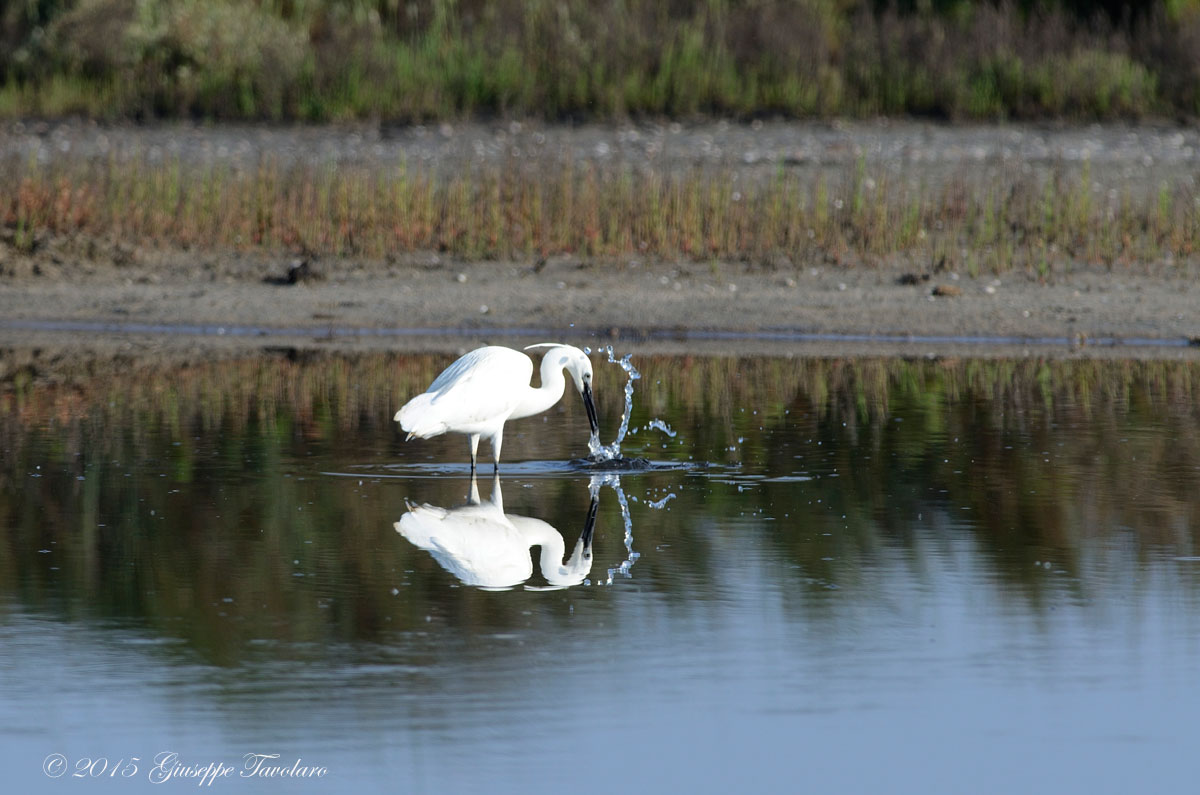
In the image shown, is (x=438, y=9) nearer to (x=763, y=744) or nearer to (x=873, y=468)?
(x=873, y=468)

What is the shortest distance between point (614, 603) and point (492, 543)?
43.8 inches

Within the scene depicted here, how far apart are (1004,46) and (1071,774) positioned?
68.7ft

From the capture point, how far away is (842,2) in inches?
1101

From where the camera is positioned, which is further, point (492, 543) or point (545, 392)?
point (545, 392)

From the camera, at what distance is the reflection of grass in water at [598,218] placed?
1884cm

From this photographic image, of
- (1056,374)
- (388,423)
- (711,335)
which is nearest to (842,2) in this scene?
(711,335)

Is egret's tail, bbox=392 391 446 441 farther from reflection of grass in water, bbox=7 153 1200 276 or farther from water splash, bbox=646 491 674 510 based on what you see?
reflection of grass in water, bbox=7 153 1200 276

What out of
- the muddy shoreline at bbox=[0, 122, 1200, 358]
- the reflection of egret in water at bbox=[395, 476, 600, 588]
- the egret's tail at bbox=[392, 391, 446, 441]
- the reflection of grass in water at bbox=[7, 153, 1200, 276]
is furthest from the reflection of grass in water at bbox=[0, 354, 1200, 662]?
the reflection of grass in water at bbox=[7, 153, 1200, 276]

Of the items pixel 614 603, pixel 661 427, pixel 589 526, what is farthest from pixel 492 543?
pixel 661 427

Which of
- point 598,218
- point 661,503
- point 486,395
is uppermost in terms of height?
point 598,218

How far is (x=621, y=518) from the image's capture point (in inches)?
335

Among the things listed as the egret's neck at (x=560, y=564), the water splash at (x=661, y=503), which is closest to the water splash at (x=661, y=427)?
the water splash at (x=661, y=503)

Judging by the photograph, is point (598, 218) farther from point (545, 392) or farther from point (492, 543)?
point (492, 543)

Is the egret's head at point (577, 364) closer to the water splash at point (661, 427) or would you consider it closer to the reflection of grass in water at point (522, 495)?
the reflection of grass in water at point (522, 495)
